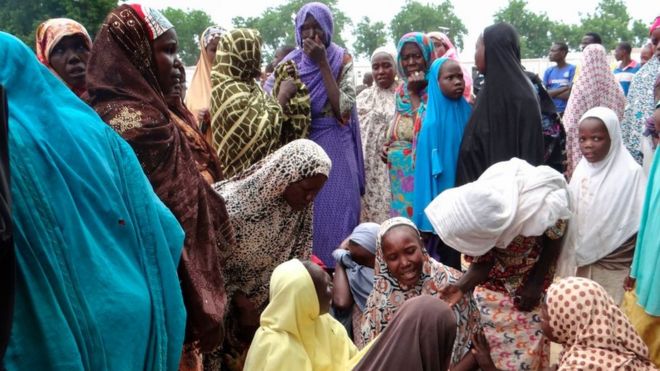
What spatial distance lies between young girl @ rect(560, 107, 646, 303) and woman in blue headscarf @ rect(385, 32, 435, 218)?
4.65ft

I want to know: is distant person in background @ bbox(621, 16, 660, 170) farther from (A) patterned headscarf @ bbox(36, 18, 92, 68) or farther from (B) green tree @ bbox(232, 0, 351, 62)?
(B) green tree @ bbox(232, 0, 351, 62)

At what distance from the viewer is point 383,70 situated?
7.65 meters

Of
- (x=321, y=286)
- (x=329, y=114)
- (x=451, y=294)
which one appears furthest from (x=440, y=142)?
(x=321, y=286)

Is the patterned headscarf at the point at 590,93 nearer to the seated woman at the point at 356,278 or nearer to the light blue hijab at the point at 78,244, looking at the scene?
the seated woman at the point at 356,278

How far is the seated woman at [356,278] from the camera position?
453 cm

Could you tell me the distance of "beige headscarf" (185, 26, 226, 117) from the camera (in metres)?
6.95

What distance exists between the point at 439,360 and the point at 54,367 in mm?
1603

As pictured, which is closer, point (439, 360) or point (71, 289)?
point (71, 289)

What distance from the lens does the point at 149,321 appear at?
2.20 metres

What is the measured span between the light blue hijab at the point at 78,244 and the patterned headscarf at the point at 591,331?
1.71m

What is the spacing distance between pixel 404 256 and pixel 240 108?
4.13 ft

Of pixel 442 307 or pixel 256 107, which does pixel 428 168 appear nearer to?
pixel 256 107

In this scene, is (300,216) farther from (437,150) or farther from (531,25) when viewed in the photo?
(531,25)

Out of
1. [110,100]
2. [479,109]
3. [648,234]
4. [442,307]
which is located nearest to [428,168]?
[479,109]
